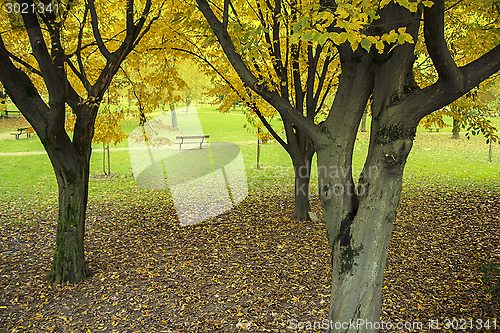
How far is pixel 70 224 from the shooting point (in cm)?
555

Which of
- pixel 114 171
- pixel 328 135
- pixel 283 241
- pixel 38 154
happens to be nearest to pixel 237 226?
pixel 283 241

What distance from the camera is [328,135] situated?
3.45 m

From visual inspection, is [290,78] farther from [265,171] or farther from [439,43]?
[265,171]

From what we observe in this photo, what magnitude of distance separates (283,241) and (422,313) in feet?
10.2

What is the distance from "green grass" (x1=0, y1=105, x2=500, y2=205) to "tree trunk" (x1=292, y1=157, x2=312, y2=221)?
3467 millimetres

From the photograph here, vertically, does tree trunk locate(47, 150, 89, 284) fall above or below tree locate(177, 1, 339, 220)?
below

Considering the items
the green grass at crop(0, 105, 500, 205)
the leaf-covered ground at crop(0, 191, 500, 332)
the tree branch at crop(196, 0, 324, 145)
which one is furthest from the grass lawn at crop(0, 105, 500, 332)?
the tree branch at crop(196, 0, 324, 145)

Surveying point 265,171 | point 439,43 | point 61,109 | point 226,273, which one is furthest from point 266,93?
point 265,171

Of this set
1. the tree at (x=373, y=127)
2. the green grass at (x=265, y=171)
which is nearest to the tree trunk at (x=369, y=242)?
the tree at (x=373, y=127)

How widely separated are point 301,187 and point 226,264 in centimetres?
290

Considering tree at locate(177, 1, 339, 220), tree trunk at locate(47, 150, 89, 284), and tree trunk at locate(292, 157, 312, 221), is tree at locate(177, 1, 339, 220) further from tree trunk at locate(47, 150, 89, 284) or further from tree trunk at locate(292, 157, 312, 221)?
tree trunk at locate(47, 150, 89, 284)

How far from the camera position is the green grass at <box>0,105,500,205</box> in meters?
11.8

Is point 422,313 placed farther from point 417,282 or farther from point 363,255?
point 363,255

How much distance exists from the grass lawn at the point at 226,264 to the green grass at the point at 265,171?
37 cm
